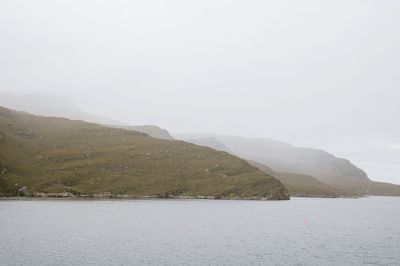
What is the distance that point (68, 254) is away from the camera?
61969 mm

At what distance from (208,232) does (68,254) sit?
126ft

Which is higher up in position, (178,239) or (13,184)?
(13,184)

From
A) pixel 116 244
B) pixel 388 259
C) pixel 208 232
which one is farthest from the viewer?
pixel 208 232

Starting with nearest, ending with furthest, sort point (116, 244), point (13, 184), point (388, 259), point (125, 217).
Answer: point (388, 259), point (116, 244), point (125, 217), point (13, 184)

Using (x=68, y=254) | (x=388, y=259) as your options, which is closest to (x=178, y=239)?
(x=68, y=254)

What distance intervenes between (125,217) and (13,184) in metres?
103

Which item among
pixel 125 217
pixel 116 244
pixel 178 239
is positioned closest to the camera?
pixel 116 244

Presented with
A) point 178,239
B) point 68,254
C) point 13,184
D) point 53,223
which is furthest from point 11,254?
point 13,184

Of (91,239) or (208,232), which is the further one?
(208,232)

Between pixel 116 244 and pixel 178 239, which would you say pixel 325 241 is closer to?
pixel 178 239

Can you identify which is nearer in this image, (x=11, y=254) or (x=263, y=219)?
(x=11, y=254)

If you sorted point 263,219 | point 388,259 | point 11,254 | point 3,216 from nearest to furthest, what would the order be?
1. point 11,254
2. point 388,259
3. point 3,216
4. point 263,219

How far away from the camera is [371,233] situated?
104m

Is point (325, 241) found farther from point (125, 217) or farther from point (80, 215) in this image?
point (80, 215)
